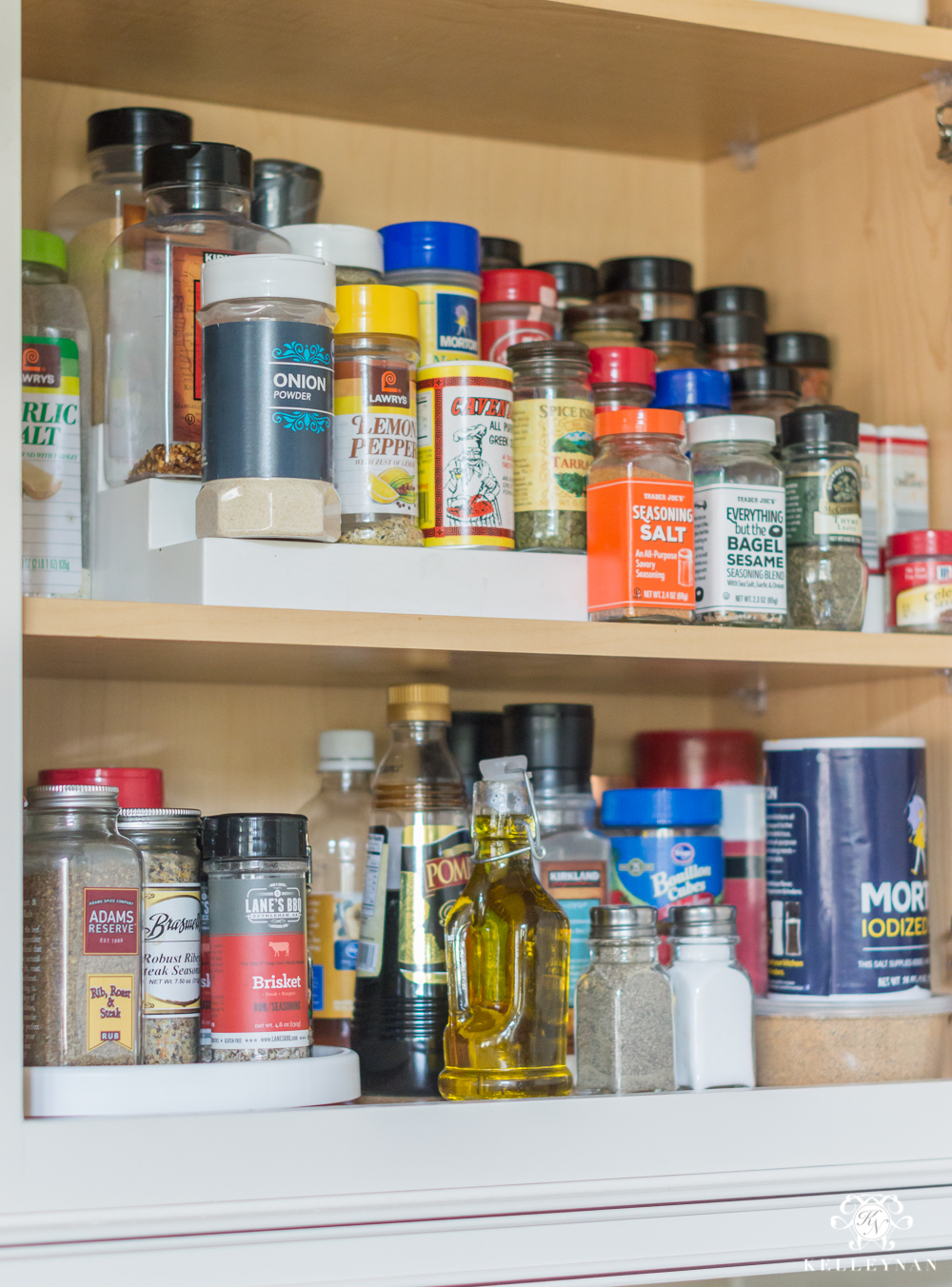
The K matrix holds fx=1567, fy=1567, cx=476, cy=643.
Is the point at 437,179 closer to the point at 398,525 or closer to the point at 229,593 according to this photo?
the point at 398,525

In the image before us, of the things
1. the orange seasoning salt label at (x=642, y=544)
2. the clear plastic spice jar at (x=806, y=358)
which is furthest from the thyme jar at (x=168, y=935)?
the clear plastic spice jar at (x=806, y=358)

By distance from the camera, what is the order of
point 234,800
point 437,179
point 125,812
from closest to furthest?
point 125,812 < point 234,800 < point 437,179

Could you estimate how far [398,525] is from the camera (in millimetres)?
1056

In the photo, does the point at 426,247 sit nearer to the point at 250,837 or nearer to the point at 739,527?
the point at 739,527

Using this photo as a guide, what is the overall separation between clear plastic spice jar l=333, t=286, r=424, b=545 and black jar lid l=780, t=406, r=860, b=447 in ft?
1.02

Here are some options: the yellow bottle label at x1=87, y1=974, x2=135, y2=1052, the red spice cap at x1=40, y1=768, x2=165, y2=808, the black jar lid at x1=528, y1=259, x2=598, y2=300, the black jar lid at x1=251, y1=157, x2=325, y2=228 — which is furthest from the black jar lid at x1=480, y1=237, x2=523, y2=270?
the yellow bottle label at x1=87, y1=974, x2=135, y2=1052

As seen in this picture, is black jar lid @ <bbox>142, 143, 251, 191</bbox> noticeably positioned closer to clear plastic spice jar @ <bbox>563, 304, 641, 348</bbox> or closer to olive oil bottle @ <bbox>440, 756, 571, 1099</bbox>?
clear plastic spice jar @ <bbox>563, 304, 641, 348</bbox>

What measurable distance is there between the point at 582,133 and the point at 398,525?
1.79 feet

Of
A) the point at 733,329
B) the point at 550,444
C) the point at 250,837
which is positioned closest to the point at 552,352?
the point at 550,444

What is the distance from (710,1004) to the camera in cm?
108

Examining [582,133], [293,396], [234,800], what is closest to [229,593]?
[293,396]

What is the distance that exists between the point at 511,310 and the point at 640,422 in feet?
0.57

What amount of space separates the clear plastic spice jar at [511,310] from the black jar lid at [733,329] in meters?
0.18

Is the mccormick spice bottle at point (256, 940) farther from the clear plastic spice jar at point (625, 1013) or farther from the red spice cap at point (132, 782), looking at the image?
the clear plastic spice jar at point (625, 1013)
